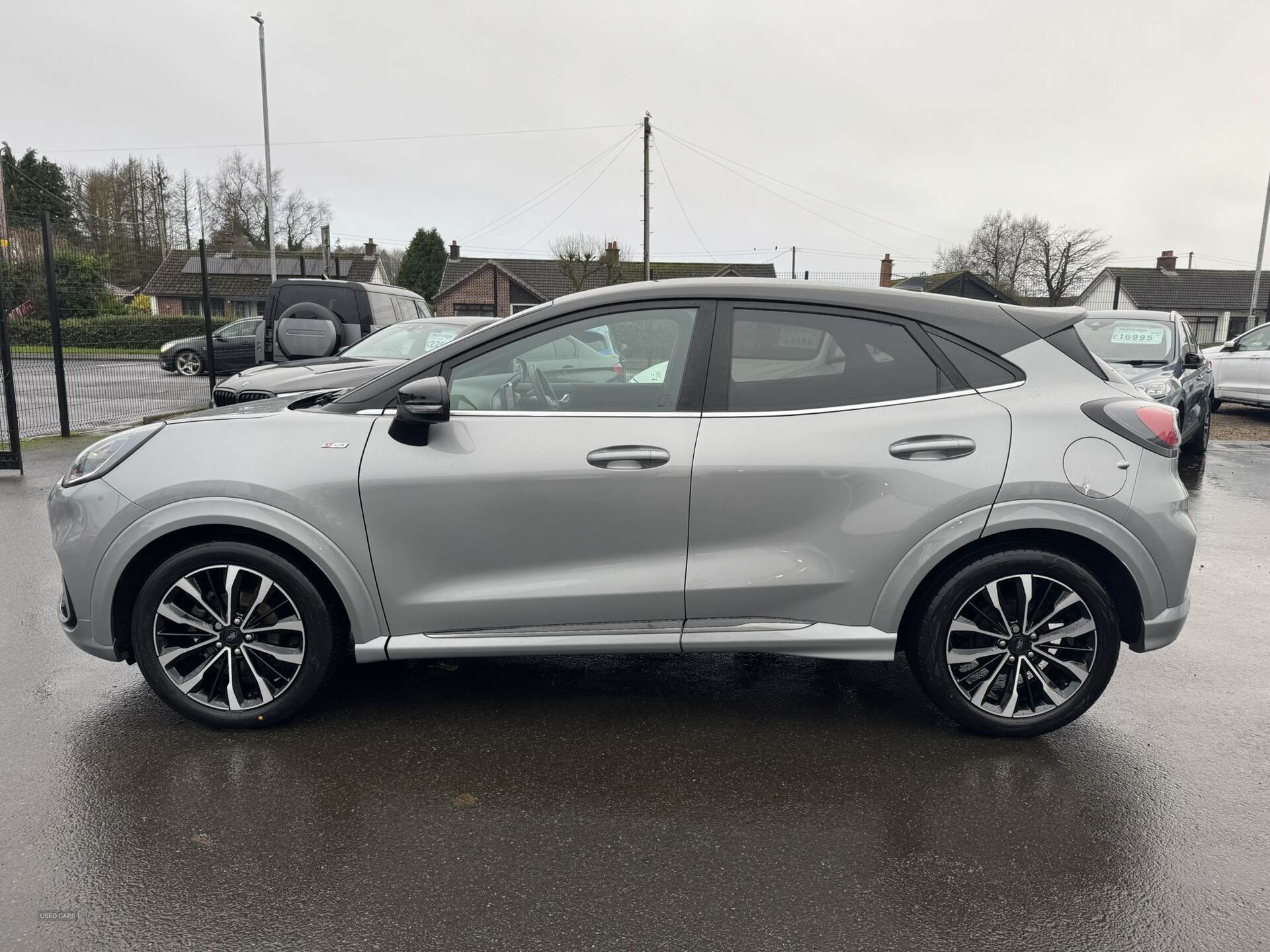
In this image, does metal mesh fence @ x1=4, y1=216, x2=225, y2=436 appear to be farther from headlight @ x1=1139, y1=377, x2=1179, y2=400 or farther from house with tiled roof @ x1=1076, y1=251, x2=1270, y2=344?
house with tiled roof @ x1=1076, y1=251, x2=1270, y2=344

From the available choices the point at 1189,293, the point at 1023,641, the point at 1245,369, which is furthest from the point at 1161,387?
the point at 1189,293

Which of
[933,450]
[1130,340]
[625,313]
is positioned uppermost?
[625,313]

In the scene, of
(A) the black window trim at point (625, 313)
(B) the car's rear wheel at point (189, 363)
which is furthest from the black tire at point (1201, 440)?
(B) the car's rear wheel at point (189, 363)

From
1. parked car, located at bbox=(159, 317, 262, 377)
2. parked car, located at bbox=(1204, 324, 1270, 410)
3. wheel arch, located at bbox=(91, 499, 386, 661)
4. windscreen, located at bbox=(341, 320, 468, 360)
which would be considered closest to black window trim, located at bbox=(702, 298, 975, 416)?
wheel arch, located at bbox=(91, 499, 386, 661)

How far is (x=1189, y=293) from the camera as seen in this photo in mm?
60969

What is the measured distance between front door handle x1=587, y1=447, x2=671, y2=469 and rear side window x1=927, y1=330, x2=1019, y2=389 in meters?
1.21

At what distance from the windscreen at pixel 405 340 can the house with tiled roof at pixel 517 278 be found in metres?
40.6

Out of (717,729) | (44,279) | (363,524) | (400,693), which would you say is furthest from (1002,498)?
(44,279)

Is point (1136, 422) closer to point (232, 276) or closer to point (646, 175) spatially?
point (646, 175)

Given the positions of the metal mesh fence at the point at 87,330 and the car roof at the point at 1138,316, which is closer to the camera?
the metal mesh fence at the point at 87,330

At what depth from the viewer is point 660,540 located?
3.47 metres

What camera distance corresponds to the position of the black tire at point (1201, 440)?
1136 centimetres

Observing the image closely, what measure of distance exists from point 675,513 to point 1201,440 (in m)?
10.8

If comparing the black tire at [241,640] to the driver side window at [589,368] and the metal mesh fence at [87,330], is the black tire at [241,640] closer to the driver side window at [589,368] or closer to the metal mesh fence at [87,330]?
the driver side window at [589,368]
